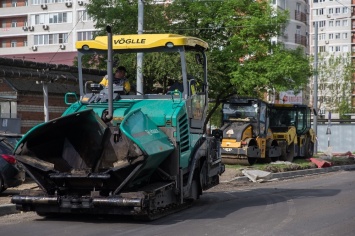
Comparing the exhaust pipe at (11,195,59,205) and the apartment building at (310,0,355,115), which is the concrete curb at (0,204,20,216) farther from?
the apartment building at (310,0,355,115)

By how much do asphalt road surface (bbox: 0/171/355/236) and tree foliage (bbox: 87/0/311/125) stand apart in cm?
1303

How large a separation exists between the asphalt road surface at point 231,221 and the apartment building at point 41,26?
188 feet

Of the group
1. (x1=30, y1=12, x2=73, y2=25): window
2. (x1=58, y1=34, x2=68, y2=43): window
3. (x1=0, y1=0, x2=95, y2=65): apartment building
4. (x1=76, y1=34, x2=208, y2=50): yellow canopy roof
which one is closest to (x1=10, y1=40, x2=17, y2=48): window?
(x1=0, y1=0, x2=95, y2=65): apartment building

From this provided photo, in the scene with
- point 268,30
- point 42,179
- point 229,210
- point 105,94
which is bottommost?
point 229,210

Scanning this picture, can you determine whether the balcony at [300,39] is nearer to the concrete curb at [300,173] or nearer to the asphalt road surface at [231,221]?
the concrete curb at [300,173]

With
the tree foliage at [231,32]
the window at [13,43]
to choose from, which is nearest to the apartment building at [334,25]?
the window at [13,43]

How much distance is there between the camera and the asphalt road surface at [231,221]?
32.4ft

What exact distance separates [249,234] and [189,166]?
246 cm

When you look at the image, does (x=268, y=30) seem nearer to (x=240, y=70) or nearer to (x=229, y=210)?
(x=240, y=70)

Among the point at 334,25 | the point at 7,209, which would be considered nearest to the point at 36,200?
the point at 7,209

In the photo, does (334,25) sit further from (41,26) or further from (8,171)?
(8,171)

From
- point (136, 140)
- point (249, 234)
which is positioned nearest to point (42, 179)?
point (136, 140)

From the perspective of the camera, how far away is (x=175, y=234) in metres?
9.58

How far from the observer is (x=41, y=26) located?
7269 cm
